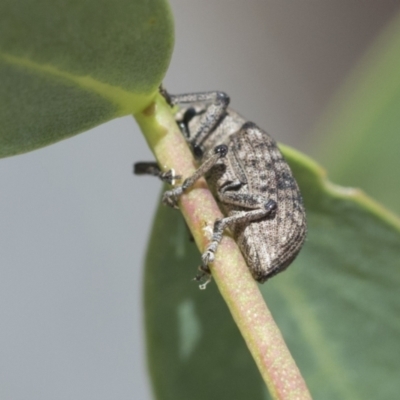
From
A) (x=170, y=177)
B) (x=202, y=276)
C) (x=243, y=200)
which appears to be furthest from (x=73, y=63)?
(x=243, y=200)

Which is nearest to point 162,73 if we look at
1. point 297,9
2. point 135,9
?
point 135,9

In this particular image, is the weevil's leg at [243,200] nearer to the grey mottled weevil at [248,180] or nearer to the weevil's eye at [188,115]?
the grey mottled weevil at [248,180]

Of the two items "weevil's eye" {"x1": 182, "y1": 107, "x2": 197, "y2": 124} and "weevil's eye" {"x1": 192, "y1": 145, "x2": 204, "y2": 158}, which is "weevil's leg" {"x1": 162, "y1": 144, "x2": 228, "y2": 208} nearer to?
"weevil's eye" {"x1": 192, "y1": 145, "x2": 204, "y2": 158}

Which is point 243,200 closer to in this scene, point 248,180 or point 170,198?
point 248,180

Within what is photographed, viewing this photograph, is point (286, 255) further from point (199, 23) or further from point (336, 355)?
point (199, 23)

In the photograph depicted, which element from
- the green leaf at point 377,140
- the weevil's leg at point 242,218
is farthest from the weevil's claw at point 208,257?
the green leaf at point 377,140

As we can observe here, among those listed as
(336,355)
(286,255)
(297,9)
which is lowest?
(297,9)
